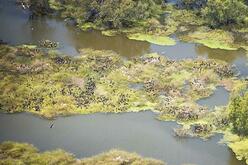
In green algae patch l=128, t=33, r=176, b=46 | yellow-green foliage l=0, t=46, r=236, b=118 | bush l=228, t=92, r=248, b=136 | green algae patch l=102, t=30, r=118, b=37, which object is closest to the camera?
bush l=228, t=92, r=248, b=136

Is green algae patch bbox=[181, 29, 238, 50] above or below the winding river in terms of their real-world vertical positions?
above

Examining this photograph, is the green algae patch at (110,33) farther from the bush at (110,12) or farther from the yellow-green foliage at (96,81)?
the yellow-green foliage at (96,81)

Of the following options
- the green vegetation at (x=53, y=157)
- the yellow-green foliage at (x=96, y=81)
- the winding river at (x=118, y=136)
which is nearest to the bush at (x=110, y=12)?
the yellow-green foliage at (x=96, y=81)

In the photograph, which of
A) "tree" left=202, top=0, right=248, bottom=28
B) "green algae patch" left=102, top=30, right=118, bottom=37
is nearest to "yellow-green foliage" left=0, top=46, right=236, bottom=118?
"green algae patch" left=102, top=30, right=118, bottom=37

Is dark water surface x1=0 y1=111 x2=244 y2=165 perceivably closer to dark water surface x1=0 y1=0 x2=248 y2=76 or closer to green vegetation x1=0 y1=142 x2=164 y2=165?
green vegetation x1=0 y1=142 x2=164 y2=165

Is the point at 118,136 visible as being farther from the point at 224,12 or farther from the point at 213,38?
the point at 224,12

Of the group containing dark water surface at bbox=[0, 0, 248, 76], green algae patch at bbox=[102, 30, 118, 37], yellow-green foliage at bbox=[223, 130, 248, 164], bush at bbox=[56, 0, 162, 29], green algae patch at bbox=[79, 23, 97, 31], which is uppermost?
bush at bbox=[56, 0, 162, 29]

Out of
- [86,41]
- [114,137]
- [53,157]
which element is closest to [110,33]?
[86,41]
